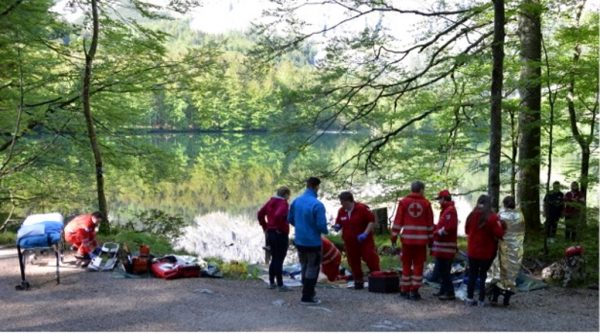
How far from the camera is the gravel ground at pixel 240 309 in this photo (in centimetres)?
626

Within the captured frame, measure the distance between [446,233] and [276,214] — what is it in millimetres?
2466

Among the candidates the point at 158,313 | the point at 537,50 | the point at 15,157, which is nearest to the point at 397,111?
the point at 537,50

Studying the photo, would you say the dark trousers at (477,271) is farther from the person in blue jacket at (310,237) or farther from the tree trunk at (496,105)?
the tree trunk at (496,105)

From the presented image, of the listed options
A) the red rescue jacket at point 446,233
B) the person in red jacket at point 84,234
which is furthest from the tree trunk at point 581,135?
the person in red jacket at point 84,234

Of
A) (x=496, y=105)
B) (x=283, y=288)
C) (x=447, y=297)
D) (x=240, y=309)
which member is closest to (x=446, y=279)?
(x=447, y=297)

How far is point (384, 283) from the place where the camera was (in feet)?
27.3

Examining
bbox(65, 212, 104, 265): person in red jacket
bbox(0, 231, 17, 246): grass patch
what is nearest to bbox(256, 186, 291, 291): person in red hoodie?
bbox(65, 212, 104, 265): person in red jacket

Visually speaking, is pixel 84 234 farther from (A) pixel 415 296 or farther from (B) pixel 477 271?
(B) pixel 477 271

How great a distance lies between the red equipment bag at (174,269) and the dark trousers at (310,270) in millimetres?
2382

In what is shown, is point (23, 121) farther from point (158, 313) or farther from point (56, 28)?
point (158, 313)

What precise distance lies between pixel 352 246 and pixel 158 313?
10.7 ft

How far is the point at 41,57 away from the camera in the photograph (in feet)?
48.6

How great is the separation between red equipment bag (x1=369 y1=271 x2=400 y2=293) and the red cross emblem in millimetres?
1130

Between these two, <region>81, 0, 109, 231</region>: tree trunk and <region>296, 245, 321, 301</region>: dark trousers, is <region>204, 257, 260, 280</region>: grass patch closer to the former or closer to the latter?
<region>296, 245, 321, 301</region>: dark trousers
